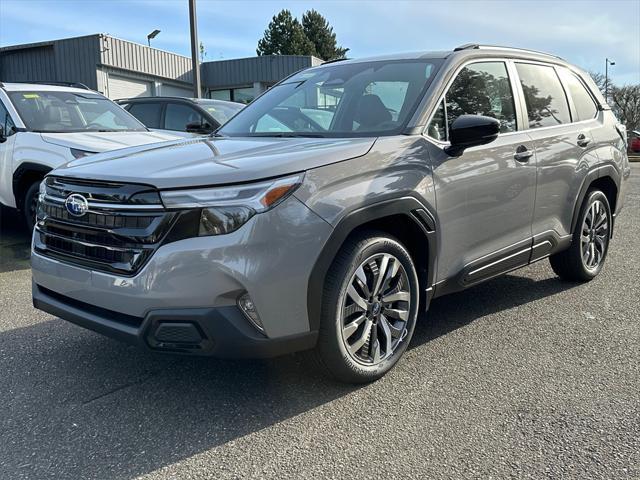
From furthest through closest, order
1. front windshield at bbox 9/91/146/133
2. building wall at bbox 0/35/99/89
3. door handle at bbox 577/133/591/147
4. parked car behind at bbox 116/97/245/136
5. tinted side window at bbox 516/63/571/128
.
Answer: building wall at bbox 0/35/99/89
parked car behind at bbox 116/97/245/136
front windshield at bbox 9/91/146/133
door handle at bbox 577/133/591/147
tinted side window at bbox 516/63/571/128

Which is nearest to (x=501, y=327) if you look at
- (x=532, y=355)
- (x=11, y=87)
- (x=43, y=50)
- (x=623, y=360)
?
(x=532, y=355)

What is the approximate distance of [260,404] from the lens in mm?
3053

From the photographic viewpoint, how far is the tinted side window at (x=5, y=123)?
677cm

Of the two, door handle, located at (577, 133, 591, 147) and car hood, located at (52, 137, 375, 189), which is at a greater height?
car hood, located at (52, 137, 375, 189)

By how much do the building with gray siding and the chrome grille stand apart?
72.9 ft

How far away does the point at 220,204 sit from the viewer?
2.65 metres

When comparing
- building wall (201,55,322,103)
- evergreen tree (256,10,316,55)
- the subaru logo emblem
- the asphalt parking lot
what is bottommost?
the asphalt parking lot

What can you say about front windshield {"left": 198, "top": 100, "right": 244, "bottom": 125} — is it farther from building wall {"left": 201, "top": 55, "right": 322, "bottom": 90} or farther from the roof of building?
building wall {"left": 201, "top": 55, "right": 322, "bottom": 90}

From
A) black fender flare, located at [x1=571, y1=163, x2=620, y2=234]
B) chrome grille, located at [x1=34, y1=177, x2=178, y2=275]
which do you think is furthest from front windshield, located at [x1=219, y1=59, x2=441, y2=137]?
black fender flare, located at [x1=571, y1=163, x2=620, y2=234]

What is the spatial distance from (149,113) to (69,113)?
8.14 feet

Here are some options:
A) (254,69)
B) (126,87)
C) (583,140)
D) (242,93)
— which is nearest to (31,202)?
(583,140)

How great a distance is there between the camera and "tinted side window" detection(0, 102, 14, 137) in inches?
267

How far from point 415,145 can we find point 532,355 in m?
1.45

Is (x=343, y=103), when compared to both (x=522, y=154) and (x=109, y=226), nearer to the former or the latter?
(x=522, y=154)
